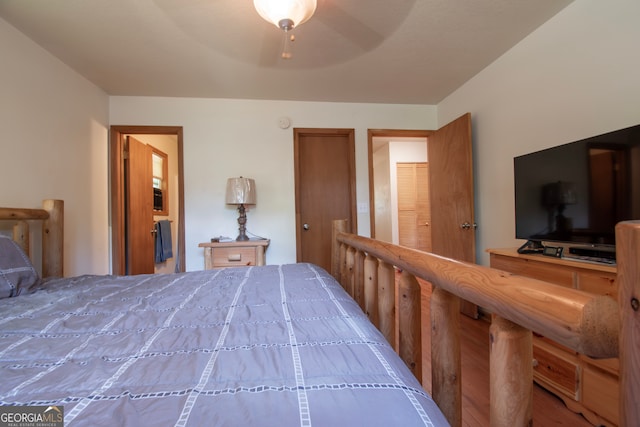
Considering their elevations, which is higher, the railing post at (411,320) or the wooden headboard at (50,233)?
the wooden headboard at (50,233)

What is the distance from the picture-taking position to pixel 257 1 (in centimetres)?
127

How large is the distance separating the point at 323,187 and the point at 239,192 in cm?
98

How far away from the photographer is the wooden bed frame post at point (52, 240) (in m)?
1.72

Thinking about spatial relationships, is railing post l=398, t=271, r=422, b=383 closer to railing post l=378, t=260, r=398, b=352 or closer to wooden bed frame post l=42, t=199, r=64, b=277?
railing post l=378, t=260, r=398, b=352

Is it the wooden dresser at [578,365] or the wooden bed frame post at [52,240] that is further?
the wooden bed frame post at [52,240]

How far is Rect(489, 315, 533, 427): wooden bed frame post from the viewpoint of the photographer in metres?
0.46

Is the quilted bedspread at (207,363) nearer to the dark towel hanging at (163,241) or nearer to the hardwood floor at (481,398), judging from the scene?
the hardwood floor at (481,398)

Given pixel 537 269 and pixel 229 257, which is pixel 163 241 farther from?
pixel 537 269

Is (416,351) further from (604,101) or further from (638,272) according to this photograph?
(604,101)

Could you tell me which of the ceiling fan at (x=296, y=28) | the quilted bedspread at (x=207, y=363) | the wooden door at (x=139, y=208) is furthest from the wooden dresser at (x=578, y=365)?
the wooden door at (x=139, y=208)

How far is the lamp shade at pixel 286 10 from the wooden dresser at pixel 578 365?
1798mm

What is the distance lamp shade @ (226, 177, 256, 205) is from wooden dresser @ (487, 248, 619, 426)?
2.15 meters

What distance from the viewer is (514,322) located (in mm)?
431

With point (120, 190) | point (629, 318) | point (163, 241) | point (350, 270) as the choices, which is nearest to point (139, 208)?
point (120, 190)
